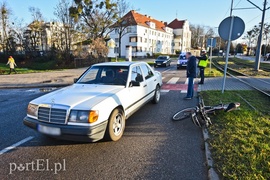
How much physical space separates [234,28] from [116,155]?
6.30 m

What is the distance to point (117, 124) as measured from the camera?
4.02m

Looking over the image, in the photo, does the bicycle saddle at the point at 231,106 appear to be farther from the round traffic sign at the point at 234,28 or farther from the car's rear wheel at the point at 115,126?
the round traffic sign at the point at 234,28

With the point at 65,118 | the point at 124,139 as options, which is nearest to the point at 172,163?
the point at 124,139

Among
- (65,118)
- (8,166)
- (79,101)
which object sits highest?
(79,101)

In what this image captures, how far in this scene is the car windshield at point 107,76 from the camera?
483 cm

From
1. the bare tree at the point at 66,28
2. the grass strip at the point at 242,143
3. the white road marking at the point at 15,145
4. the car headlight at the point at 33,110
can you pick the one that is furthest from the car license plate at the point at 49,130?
the bare tree at the point at 66,28

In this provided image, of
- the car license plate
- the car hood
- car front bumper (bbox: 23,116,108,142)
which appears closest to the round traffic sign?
the car hood

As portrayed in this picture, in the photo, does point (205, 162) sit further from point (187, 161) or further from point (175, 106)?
point (175, 106)

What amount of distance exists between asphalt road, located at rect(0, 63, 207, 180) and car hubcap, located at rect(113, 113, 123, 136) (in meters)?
0.21

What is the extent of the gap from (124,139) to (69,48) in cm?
2965

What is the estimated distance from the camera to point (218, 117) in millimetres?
5043

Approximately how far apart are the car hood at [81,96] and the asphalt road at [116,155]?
917 mm

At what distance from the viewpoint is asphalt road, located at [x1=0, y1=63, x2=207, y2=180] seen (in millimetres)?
2911

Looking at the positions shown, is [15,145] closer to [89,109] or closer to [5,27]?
[89,109]
